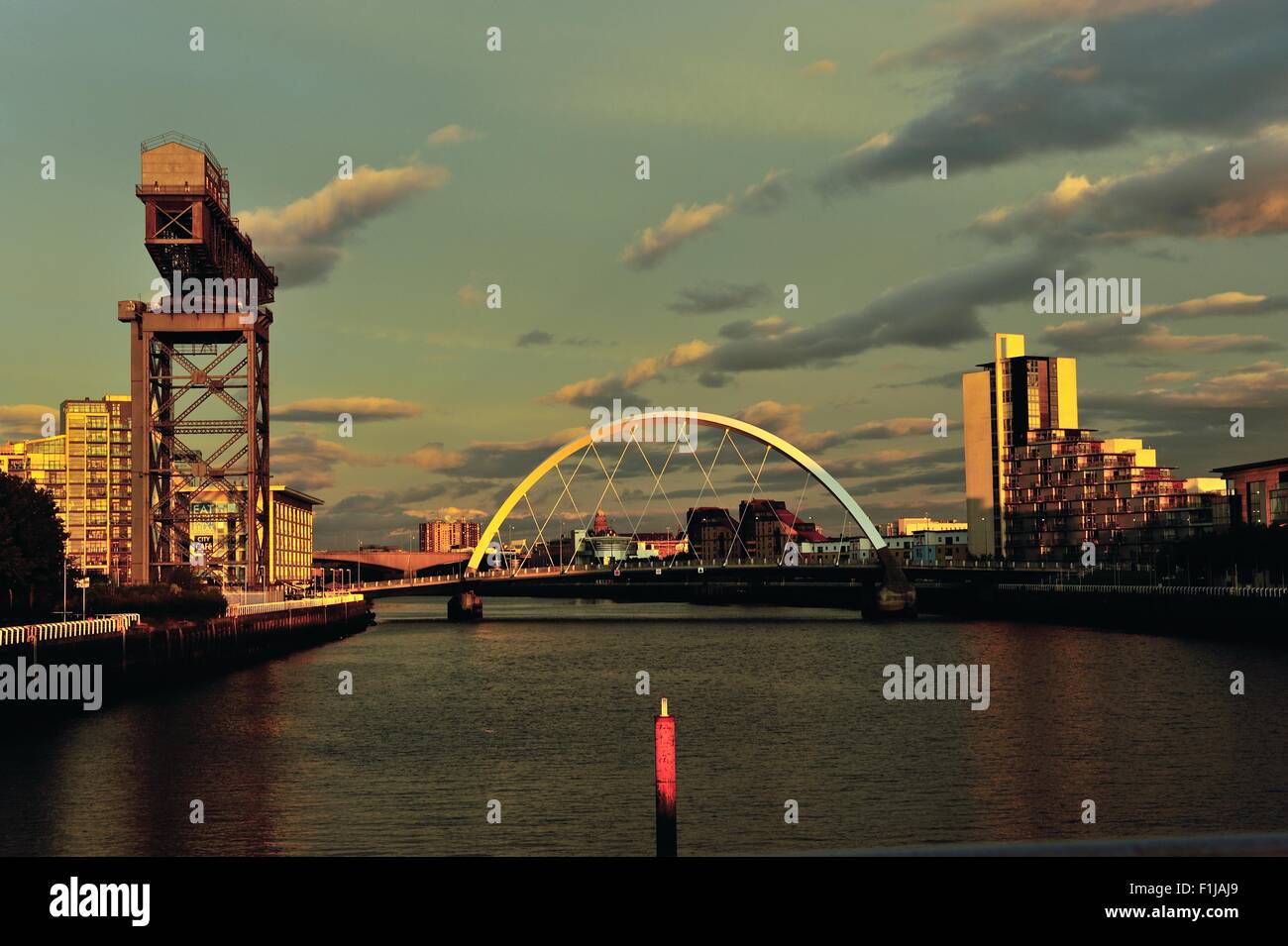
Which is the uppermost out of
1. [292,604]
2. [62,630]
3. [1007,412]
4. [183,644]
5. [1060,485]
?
[1007,412]

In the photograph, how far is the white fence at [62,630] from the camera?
54.9 meters

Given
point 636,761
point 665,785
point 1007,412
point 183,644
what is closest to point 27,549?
point 183,644

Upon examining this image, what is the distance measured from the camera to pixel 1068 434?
19362 cm

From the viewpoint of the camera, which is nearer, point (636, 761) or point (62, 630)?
point (636, 761)

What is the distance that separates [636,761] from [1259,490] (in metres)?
145

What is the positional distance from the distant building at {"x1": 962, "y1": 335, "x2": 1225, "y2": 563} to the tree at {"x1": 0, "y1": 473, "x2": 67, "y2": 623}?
133471 millimetres

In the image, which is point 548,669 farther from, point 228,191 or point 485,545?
point 485,545

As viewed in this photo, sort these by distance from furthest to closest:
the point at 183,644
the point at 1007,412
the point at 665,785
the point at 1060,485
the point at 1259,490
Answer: the point at 1007,412
the point at 1060,485
the point at 1259,490
the point at 183,644
the point at 665,785

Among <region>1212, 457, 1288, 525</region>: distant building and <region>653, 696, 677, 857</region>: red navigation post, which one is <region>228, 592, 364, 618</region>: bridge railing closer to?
<region>653, 696, 677, 857</region>: red navigation post

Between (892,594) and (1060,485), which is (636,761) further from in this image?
(1060,485)

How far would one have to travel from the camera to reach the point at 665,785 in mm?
16531

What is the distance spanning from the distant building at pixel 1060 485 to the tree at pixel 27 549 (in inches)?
5255

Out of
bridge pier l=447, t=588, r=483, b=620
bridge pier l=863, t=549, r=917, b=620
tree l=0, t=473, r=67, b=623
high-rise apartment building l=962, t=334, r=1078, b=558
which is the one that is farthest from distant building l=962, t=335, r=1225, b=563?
tree l=0, t=473, r=67, b=623


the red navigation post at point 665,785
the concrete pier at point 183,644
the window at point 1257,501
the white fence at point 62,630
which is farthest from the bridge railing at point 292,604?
the window at point 1257,501
